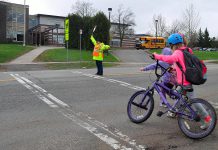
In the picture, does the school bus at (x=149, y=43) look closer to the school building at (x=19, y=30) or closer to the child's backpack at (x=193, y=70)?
the school building at (x=19, y=30)

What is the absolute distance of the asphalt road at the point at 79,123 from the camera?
17.7 feet

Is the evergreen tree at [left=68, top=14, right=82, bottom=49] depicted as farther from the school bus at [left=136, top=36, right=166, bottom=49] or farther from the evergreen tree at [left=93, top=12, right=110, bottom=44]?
the school bus at [left=136, top=36, right=166, bottom=49]

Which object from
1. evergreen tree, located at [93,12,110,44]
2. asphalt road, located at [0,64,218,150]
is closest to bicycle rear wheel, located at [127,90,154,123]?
asphalt road, located at [0,64,218,150]

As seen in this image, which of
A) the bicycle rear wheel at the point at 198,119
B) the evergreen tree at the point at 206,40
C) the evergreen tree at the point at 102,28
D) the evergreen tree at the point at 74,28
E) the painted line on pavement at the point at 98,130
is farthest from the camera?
the evergreen tree at the point at 206,40

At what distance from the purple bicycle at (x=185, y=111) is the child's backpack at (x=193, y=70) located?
12.7 inches

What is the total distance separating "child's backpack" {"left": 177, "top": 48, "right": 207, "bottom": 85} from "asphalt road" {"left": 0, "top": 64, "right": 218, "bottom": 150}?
3.12 feet

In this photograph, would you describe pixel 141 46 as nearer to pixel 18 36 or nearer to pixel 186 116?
pixel 18 36

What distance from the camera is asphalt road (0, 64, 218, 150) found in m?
5.39

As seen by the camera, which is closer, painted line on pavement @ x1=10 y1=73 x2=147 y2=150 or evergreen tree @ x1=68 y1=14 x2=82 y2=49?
painted line on pavement @ x1=10 y1=73 x2=147 y2=150

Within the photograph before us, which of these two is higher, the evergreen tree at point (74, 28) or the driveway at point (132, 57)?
the evergreen tree at point (74, 28)

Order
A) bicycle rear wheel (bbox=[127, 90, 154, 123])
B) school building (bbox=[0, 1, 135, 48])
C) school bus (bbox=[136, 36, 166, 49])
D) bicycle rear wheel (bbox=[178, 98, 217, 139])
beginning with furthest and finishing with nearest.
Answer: school building (bbox=[0, 1, 135, 48]) < school bus (bbox=[136, 36, 166, 49]) < bicycle rear wheel (bbox=[127, 90, 154, 123]) < bicycle rear wheel (bbox=[178, 98, 217, 139])

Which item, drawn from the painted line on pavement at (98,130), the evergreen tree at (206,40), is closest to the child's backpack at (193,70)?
the painted line on pavement at (98,130)

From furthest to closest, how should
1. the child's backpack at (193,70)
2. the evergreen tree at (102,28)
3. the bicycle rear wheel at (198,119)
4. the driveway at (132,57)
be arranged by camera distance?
the evergreen tree at (102,28)
the driveway at (132,57)
the child's backpack at (193,70)
the bicycle rear wheel at (198,119)

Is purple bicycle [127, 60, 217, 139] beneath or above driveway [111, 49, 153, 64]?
beneath
